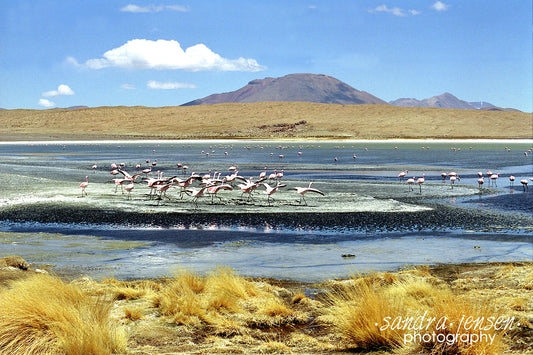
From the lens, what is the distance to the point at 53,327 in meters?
5.36

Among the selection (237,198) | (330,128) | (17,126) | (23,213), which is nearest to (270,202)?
(237,198)

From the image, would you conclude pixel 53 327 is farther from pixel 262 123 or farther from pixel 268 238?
pixel 262 123

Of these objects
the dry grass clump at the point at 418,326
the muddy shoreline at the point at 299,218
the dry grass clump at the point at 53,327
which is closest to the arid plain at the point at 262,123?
the muddy shoreline at the point at 299,218

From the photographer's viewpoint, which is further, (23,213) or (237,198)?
(237,198)

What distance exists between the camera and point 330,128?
105875 millimetres

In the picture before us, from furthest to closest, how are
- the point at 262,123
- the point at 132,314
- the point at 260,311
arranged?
1. the point at 262,123
2. the point at 260,311
3. the point at 132,314

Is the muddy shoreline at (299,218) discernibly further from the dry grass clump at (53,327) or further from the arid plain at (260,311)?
the dry grass clump at (53,327)

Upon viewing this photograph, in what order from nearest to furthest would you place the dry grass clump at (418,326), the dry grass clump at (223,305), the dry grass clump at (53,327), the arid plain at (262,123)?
the dry grass clump at (418,326), the dry grass clump at (53,327), the dry grass clump at (223,305), the arid plain at (262,123)

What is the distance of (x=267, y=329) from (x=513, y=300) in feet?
9.99

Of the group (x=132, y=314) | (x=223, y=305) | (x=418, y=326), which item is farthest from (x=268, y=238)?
(x=418, y=326)

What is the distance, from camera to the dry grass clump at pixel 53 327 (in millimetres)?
5043

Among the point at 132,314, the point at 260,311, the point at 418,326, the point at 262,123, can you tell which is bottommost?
the point at 260,311

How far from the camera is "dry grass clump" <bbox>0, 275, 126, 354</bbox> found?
16.5 feet

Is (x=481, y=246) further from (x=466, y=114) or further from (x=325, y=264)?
(x=466, y=114)
